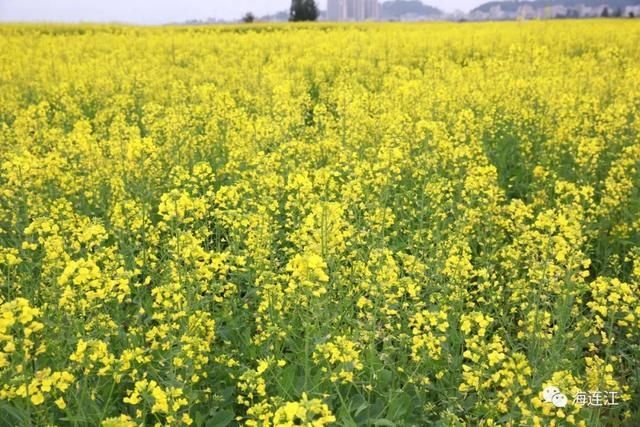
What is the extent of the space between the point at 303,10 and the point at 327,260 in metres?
44.5

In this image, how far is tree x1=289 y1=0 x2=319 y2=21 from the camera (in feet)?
147

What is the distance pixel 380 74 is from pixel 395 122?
638cm

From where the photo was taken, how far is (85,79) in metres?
10.2

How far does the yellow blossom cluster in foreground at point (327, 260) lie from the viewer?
2.54 m

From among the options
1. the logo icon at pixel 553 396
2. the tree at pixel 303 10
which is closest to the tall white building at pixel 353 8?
the tree at pixel 303 10

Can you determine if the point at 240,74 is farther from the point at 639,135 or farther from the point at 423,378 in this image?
the point at 423,378

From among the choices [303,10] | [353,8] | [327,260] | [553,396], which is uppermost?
[353,8]

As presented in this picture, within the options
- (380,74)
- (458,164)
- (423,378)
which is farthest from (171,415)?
(380,74)

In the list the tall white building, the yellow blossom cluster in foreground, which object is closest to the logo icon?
the yellow blossom cluster in foreground

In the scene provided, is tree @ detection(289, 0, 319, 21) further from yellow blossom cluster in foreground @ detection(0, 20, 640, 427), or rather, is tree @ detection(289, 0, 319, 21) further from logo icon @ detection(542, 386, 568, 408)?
logo icon @ detection(542, 386, 568, 408)

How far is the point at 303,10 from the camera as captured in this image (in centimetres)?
4491

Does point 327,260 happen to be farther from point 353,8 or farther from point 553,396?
point 353,8

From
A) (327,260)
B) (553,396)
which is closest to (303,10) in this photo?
(327,260)

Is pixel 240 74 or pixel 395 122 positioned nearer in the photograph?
pixel 395 122
